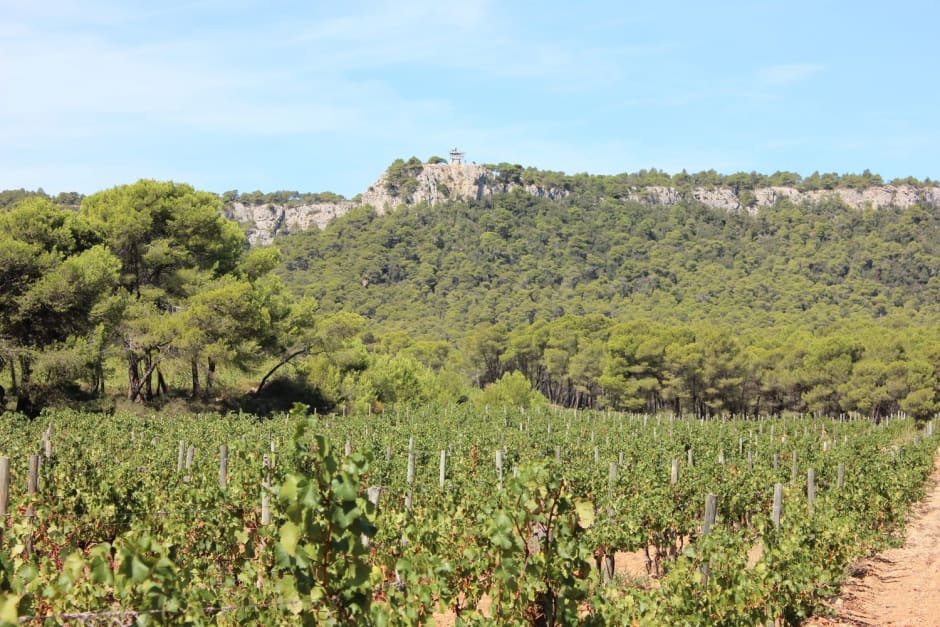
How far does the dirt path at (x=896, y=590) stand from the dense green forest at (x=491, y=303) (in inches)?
711

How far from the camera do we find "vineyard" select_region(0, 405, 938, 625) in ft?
10.3

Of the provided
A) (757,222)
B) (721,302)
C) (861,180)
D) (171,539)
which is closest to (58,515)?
(171,539)

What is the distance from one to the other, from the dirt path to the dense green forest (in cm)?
1805

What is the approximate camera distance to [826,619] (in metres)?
7.14

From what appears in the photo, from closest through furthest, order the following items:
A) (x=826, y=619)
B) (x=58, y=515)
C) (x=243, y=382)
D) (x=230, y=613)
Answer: (x=230, y=613), (x=826, y=619), (x=58, y=515), (x=243, y=382)

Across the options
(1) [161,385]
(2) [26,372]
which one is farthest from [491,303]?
(2) [26,372]

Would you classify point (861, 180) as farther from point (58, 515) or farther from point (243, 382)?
point (58, 515)

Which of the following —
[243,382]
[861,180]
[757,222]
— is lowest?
[243,382]

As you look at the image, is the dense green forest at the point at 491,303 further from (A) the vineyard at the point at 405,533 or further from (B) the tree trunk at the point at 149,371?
(A) the vineyard at the point at 405,533

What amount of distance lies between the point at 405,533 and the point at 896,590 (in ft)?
17.4

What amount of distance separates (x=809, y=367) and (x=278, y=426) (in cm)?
3131

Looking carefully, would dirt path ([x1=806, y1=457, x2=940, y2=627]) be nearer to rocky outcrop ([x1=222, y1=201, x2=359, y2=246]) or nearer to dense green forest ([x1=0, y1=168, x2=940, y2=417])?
dense green forest ([x1=0, y1=168, x2=940, y2=417])

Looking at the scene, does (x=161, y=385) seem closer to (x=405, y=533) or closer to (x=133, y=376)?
(x=133, y=376)

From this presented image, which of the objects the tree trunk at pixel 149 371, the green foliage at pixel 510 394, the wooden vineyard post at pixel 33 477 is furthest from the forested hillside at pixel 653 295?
the wooden vineyard post at pixel 33 477
